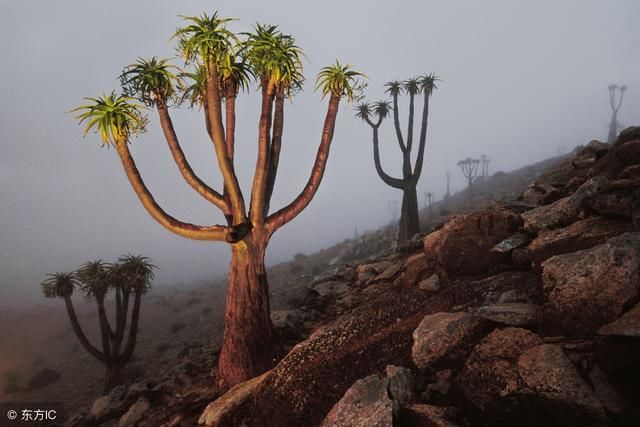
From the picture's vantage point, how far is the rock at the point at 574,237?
17.1 ft

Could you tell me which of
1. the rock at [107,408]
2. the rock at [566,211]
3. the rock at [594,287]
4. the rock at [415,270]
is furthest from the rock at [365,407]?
the rock at [107,408]

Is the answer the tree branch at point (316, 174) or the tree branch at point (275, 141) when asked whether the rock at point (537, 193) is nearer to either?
the tree branch at point (316, 174)

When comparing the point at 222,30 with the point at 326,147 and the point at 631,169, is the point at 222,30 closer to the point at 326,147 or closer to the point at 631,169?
the point at 326,147

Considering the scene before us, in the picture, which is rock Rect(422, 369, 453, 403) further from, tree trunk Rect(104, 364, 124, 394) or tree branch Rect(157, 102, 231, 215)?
tree trunk Rect(104, 364, 124, 394)

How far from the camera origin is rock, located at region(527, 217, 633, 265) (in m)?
5.21

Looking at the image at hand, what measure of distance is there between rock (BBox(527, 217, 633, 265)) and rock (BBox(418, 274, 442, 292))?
6.95ft

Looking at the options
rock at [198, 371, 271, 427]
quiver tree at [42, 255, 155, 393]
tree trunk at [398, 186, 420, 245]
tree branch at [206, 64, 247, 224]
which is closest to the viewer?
rock at [198, 371, 271, 427]

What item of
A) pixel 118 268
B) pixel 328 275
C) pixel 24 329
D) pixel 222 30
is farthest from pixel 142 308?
pixel 222 30

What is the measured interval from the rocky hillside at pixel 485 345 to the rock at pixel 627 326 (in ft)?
0.05

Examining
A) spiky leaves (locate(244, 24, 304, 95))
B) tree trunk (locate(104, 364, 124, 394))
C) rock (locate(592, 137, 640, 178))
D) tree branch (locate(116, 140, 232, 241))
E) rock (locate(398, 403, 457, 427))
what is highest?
spiky leaves (locate(244, 24, 304, 95))

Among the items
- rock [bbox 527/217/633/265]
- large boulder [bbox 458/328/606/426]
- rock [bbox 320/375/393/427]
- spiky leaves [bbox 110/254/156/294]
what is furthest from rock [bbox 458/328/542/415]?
spiky leaves [bbox 110/254/156/294]

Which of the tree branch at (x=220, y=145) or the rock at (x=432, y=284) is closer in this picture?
the rock at (x=432, y=284)

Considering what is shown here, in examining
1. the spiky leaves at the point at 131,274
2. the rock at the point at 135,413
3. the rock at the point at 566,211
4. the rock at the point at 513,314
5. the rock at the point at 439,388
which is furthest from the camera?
the spiky leaves at the point at 131,274

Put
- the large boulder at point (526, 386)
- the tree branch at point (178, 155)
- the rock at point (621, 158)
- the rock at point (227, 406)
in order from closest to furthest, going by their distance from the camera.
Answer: the large boulder at point (526, 386) < the rock at point (227, 406) < the rock at point (621, 158) < the tree branch at point (178, 155)
